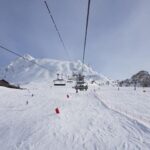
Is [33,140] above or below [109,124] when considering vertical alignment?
below

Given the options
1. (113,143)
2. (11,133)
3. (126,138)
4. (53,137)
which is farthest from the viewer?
(11,133)

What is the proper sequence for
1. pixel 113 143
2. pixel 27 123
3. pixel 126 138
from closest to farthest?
pixel 113 143
pixel 126 138
pixel 27 123

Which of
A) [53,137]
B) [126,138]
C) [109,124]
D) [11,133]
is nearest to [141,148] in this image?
[126,138]

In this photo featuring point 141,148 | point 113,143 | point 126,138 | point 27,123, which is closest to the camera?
point 141,148

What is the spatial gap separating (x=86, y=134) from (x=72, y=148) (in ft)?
5.80

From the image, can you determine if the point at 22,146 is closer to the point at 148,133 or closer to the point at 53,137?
the point at 53,137

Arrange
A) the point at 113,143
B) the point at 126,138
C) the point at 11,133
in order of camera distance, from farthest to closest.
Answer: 1. the point at 11,133
2. the point at 126,138
3. the point at 113,143

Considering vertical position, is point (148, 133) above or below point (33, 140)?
above

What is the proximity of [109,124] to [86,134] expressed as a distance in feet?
7.77

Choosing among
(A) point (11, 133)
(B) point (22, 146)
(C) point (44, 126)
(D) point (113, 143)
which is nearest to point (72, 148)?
(D) point (113, 143)

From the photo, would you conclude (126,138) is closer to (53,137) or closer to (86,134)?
(86,134)

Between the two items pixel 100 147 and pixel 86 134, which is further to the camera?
pixel 86 134

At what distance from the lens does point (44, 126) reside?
11172 millimetres

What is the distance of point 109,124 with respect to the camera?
440 inches
